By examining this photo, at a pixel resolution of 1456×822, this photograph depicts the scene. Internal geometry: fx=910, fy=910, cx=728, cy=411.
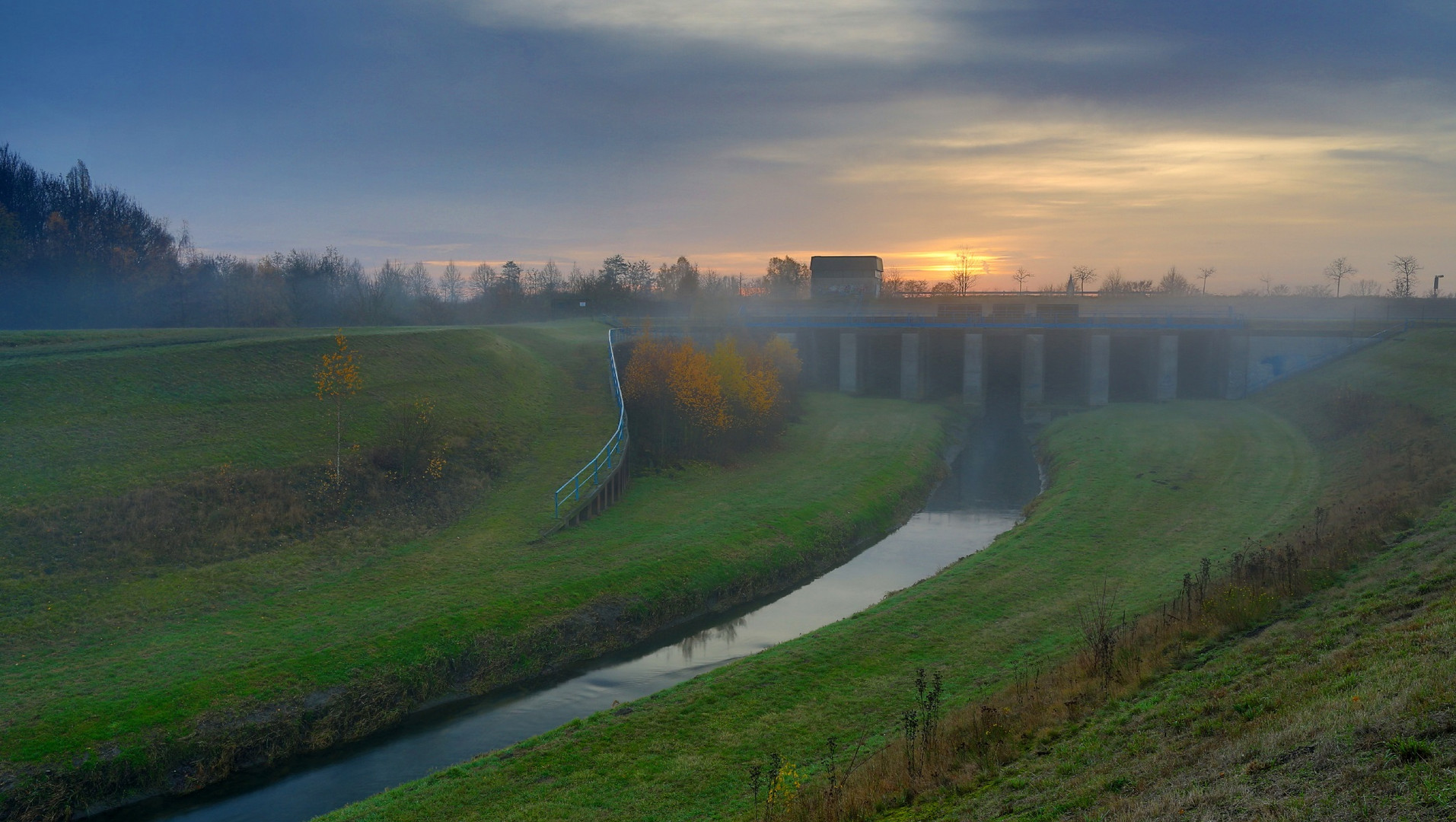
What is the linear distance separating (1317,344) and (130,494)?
70.4 m

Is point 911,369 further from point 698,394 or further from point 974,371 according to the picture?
point 698,394

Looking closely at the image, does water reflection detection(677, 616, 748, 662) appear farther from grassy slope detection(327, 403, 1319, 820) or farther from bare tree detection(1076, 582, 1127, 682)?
bare tree detection(1076, 582, 1127, 682)

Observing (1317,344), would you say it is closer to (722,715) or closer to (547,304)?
(722,715)

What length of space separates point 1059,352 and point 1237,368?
44.3 feet

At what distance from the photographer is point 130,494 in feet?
88.8

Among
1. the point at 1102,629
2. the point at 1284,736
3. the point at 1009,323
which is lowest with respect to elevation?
the point at 1102,629

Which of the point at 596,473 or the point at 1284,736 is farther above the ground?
the point at 1284,736

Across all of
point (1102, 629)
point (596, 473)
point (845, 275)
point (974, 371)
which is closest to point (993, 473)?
point (974, 371)

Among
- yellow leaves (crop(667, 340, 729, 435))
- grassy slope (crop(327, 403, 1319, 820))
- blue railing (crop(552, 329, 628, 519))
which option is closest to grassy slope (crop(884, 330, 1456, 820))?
grassy slope (crop(327, 403, 1319, 820))

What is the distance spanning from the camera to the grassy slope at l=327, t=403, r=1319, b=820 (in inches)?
612

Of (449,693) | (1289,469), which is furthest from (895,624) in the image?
(1289,469)

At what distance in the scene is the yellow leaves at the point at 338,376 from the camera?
32.8 meters

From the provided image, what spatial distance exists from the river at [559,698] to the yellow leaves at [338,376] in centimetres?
1547

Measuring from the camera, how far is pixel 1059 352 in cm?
7581
